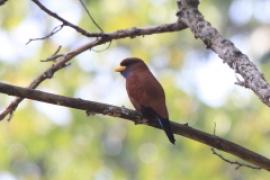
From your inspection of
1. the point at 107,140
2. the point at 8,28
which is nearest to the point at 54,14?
the point at 8,28

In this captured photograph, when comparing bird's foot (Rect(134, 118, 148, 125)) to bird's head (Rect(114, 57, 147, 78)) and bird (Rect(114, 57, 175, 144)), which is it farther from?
bird's head (Rect(114, 57, 147, 78))

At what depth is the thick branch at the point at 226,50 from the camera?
1.95m

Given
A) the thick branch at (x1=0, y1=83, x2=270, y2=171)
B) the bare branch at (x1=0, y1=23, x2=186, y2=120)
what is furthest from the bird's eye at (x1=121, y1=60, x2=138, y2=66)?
the thick branch at (x1=0, y1=83, x2=270, y2=171)

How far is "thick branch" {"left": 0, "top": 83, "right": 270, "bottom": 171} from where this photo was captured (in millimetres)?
1963

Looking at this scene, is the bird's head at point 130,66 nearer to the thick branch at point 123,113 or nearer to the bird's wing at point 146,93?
the bird's wing at point 146,93

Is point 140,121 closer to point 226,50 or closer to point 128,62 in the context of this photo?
point 226,50

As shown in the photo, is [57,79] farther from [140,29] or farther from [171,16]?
[140,29]

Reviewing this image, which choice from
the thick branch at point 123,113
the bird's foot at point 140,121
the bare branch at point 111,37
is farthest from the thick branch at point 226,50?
the bird's foot at point 140,121

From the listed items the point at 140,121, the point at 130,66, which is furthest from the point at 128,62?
the point at 140,121

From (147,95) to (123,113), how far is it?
14.8 inches

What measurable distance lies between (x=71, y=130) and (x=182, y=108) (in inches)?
30.9

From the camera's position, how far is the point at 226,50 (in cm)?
214

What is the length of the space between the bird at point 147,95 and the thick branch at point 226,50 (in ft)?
0.86

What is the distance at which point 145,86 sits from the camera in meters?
2.50
